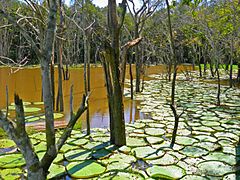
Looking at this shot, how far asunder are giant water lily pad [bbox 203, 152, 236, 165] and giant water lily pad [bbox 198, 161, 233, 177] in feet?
0.42

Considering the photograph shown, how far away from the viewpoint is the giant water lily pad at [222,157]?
357 cm

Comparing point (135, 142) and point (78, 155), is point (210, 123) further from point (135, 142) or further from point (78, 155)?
point (78, 155)

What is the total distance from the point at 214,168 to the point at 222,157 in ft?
1.37

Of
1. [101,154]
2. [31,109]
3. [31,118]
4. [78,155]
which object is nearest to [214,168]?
[101,154]

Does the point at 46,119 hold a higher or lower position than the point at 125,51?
lower

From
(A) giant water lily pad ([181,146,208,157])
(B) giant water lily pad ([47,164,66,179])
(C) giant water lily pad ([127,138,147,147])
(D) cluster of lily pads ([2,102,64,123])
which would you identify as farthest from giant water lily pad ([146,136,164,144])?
(D) cluster of lily pads ([2,102,64,123])

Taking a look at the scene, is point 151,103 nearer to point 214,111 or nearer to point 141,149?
point 214,111

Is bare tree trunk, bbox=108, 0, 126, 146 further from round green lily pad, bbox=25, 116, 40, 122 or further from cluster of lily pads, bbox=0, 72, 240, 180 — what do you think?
round green lily pad, bbox=25, 116, 40, 122

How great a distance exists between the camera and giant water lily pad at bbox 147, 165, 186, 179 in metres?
3.17

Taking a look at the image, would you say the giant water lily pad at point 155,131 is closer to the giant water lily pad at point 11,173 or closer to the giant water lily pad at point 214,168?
the giant water lily pad at point 214,168

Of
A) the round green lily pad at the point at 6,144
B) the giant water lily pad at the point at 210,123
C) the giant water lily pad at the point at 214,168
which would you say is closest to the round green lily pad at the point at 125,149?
the giant water lily pad at the point at 214,168

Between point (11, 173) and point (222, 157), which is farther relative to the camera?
point (222, 157)

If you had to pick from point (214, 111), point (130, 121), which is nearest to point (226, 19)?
point (214, 111)

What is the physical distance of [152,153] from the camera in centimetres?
387
